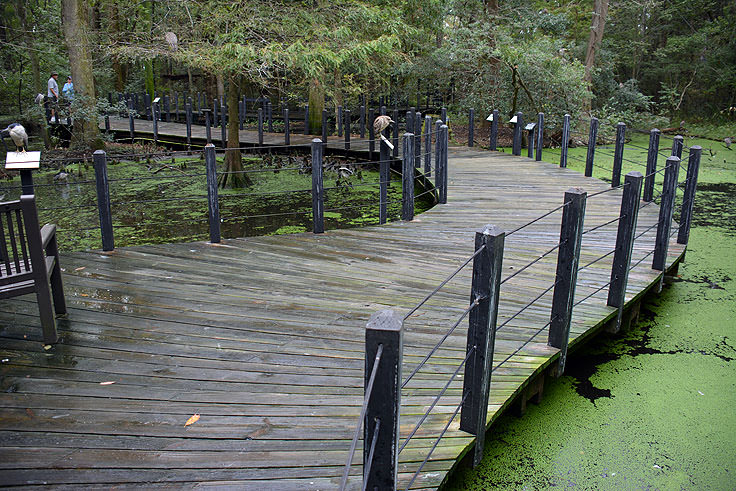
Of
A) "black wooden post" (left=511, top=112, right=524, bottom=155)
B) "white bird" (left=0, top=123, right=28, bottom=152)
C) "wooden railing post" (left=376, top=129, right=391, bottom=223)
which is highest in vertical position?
"white bird" (left=0, top=123, right=28, bottom=152)

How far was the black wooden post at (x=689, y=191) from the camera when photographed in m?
5.37

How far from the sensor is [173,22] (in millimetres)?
9484

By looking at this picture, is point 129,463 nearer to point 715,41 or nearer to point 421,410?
point 421,410

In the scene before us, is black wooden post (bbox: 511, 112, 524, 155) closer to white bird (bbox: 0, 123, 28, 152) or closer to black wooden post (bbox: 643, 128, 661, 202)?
black wooden post (bbox: 643, 128, 661, 202)

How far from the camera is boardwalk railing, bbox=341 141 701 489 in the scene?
157cm

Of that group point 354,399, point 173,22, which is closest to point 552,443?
point 354,399

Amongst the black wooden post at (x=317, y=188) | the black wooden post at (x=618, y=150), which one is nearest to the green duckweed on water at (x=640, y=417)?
the black wooden post at (x=317, y=188)

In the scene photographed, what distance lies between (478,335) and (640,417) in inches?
58.0

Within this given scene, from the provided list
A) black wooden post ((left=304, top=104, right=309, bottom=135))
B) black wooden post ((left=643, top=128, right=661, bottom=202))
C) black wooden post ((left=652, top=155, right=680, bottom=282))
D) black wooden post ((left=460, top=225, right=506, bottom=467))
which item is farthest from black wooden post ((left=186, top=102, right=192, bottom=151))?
black wooden post ((left=460, top=225, right=506, bottom=467))

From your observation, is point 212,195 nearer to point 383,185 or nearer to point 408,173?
point 408,173

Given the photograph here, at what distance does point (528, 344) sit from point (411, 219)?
115 inches

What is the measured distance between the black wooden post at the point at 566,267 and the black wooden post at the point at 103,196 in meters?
3.46

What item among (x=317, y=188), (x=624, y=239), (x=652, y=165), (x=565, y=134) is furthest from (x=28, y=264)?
(x=565, y=134)

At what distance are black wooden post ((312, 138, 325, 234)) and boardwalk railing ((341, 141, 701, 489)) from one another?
1993 millimetres
